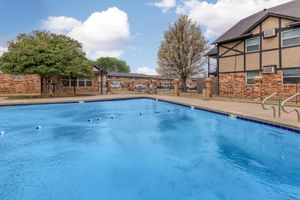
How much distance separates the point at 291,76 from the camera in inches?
618

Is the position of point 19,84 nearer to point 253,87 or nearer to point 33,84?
point 33,84

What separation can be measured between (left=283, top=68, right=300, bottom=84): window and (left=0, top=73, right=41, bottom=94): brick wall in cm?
2312

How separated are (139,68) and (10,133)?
57762 millimetres

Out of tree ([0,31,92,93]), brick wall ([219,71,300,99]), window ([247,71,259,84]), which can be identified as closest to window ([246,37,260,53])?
window ([247,71,259,84])

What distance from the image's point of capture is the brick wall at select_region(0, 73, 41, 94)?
78.9 ft

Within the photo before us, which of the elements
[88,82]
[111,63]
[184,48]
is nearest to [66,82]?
[88,82]

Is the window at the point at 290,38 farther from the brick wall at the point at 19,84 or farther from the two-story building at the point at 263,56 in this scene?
the brick wall at the point at 19,84

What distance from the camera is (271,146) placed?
6.56 m

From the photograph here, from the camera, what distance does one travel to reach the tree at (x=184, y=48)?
89.6ft

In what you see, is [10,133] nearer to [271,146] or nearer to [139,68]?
[271,146]

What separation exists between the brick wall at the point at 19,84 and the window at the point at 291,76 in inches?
910

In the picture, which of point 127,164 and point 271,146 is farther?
point 271,146

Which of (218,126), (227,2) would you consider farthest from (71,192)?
(227,2)

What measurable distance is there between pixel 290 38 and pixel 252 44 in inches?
120
